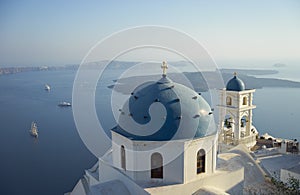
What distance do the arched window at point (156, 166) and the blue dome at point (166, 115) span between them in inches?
16.3

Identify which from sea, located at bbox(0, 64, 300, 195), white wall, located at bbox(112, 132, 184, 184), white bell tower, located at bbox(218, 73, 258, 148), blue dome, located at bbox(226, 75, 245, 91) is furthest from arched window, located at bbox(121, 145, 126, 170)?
sea, located at bbox(0, 64, 300, 195)

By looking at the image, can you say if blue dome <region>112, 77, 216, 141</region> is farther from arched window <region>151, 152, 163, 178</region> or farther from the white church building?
arched window <region>151, 152, 163, 178</region>

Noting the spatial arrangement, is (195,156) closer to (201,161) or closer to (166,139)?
(201,161)

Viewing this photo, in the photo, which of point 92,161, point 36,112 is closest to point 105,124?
point 92,161

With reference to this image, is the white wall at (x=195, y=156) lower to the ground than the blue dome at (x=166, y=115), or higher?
lower

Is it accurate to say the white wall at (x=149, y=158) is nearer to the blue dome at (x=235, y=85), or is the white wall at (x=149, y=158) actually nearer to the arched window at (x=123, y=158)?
the arched window at (x=123, y=158)

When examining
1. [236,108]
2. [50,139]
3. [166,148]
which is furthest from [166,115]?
[50,139]

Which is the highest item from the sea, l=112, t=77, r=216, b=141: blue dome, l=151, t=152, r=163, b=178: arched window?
l=112, t=77, r=216, b=141: blue dome

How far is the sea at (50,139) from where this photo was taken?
1817cm

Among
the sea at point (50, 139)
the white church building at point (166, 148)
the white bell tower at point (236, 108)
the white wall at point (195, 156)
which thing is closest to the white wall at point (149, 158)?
the white church building at point (166, 148)

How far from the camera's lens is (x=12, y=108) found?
1628 inches

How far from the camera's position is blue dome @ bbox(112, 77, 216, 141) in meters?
5.52

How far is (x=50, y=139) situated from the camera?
2684cm

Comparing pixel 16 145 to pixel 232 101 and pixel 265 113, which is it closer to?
pixel 232 101
